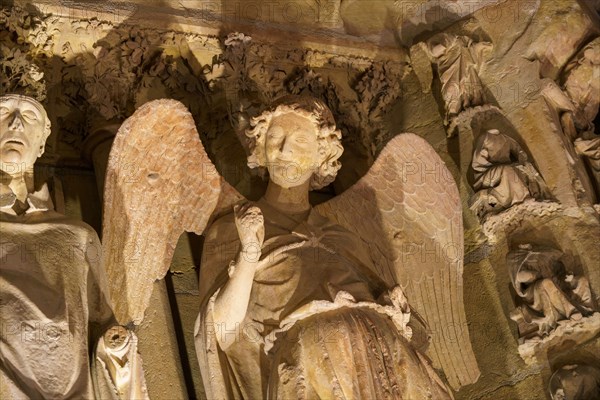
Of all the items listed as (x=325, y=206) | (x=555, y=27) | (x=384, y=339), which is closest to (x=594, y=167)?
(x=555, y=27)

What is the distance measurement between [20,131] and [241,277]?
0.98m

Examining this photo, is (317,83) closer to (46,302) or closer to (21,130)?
(21,130)

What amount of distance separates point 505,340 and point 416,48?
65.0 inches

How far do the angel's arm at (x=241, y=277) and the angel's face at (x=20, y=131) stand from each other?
0.79m

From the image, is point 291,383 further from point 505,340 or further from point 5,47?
point 5,47

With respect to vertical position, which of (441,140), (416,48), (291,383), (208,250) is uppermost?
(416,48)

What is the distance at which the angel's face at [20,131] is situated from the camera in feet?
18.5

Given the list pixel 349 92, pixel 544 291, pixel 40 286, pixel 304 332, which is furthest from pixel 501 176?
pixel 40 286

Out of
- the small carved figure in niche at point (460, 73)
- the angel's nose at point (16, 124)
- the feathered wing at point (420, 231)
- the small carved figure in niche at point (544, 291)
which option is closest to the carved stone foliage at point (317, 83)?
the small carved figure in niche at point (460, 73)

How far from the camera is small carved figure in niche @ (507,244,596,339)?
6.20 m

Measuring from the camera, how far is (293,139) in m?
6.05

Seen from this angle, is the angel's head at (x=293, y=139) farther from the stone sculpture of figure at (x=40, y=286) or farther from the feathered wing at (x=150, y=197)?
the stone sculpture of figure at (x=40, y=286)

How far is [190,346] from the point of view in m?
6.26

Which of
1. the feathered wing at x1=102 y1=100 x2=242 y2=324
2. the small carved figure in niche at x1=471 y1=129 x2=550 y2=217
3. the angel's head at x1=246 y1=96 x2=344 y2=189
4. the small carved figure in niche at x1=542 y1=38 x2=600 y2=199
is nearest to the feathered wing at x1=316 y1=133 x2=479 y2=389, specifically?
the small carved figure in niche at x1=471 y1=129 x2=550 y2=217
